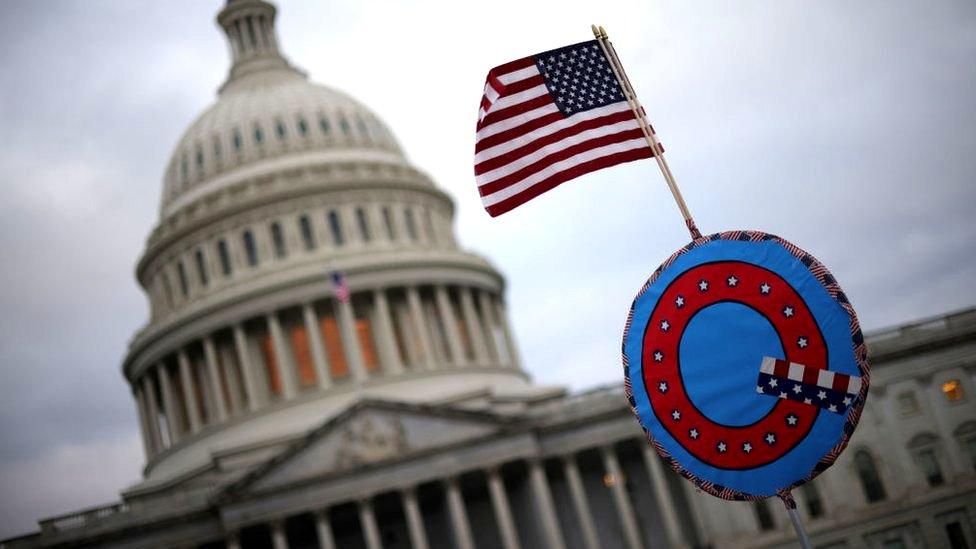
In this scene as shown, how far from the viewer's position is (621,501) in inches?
2304

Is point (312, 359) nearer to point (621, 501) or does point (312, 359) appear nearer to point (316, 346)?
point (316, 346)

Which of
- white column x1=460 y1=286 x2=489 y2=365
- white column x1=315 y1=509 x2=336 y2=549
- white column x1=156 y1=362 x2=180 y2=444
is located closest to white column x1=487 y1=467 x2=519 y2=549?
white column x1=315 y1=509 x2=336 y2=549

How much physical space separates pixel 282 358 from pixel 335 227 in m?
11.7

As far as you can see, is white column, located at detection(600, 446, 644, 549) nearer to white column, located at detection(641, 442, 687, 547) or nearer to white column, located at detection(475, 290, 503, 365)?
white column, located at detection(641, 442, 687, 547)

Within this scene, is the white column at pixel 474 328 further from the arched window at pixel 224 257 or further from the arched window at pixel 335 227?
the arched window at pixel 224 257

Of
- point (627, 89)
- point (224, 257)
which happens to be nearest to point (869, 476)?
point (224, 257)

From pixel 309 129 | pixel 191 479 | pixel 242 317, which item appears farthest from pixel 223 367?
pixel 309 129

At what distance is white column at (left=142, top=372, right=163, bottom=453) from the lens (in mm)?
76688

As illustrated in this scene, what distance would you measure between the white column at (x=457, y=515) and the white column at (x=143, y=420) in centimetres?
3110

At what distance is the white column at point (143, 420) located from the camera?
77688 millimetres

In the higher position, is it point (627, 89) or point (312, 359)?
point (312, 359)

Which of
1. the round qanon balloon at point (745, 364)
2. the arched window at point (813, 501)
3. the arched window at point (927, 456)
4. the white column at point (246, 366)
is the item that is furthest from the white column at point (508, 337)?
the round qanon balloon at point (745, 364)

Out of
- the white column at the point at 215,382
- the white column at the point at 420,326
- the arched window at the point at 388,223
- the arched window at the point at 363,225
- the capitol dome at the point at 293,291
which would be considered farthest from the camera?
the arched window at the point at 388,223

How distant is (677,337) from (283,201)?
6434 centimetres
